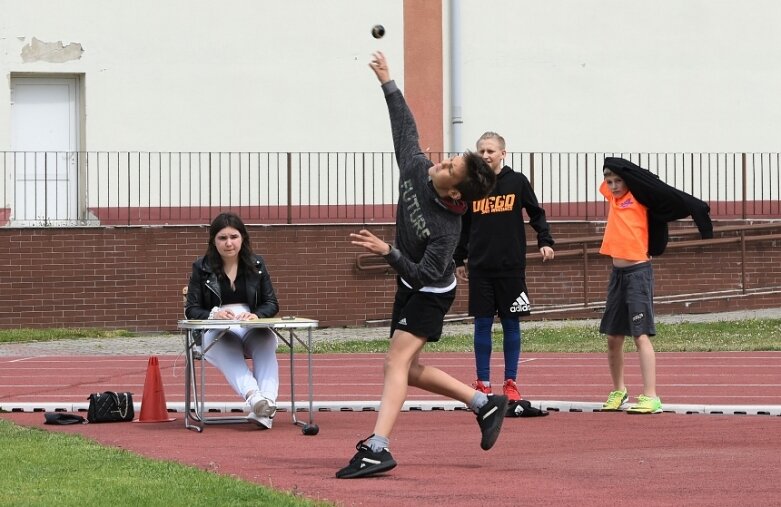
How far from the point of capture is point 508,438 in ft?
33.9

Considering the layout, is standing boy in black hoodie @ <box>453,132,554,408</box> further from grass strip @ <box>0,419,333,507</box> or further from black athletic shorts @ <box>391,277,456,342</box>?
grass strip @ <box>0,419,333,507</box>

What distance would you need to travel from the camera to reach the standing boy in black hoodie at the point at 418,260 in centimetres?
851

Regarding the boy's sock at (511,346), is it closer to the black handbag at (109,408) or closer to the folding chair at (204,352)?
the folding chair at (204,352)

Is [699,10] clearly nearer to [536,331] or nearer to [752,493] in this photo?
[536,331]

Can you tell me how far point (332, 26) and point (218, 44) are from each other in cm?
213

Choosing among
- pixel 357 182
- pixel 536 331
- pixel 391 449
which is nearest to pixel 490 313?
pixel 391 449

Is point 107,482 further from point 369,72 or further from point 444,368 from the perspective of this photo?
point 369,72

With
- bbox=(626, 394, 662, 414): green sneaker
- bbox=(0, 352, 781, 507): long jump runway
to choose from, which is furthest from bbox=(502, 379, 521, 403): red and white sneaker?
bbox=(626, 394, 662, 414): green sneaker

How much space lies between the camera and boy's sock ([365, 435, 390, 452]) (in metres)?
8.36

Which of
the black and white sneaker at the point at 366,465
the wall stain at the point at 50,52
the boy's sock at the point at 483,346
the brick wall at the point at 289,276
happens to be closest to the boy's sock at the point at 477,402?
the black and white sneaker at the point at 366,465

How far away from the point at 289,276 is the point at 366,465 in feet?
54.2

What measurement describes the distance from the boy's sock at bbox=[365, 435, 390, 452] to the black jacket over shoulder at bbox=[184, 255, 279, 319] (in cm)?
310

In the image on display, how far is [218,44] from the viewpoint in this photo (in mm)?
27094

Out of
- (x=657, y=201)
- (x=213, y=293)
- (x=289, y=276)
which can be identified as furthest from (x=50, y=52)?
(x=657, y=201)
